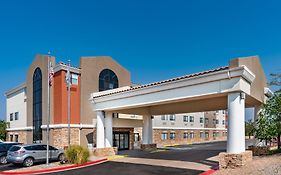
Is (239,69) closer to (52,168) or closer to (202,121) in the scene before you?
(52,168)

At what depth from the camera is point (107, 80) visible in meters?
31.0

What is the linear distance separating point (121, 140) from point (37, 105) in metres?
10.3

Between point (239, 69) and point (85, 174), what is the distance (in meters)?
→ 9.53

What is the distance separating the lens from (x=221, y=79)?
13922 mm

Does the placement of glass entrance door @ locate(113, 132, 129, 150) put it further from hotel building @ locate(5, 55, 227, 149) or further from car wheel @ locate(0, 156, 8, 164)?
car wheel @ locate(0, 156, 8, 164)

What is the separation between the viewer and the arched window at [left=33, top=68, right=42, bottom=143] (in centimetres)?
3036

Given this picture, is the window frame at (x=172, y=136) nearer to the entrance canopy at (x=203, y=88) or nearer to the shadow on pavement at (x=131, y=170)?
the entrance canopy at (x=203, y=88)

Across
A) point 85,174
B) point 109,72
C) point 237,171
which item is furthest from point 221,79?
point 109,72

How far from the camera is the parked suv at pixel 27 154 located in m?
18.5

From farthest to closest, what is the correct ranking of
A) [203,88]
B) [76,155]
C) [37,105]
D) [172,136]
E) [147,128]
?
[172,136] < [37,105] < [147,128] < [76,155] < [203,88]

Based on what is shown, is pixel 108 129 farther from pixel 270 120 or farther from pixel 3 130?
pixel 3 130

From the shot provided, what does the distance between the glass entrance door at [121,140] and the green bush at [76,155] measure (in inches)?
382

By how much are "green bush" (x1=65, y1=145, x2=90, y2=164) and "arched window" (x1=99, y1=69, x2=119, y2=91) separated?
39.7 ft

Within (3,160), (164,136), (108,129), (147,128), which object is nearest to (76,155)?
(108,129)
